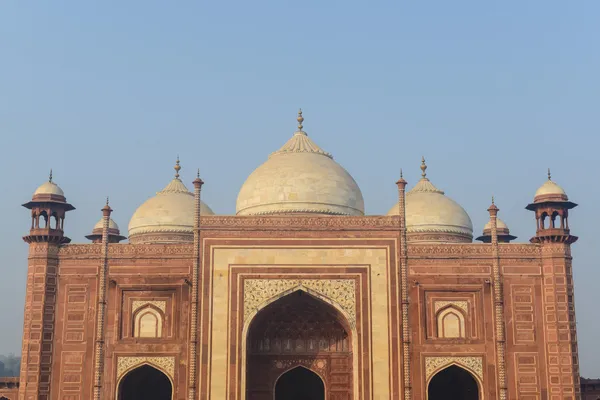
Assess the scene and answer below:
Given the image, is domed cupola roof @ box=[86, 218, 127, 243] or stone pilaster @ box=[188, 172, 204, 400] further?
domed cupola roof @ box=[86, 218, 127, 243]

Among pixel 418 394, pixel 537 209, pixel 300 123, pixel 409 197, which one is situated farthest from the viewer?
pixel 409 197

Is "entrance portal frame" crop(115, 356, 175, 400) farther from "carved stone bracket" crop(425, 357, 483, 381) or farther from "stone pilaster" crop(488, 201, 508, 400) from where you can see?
"stone pilaster" crop(488, 201, 508, 400)

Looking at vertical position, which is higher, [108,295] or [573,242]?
[573,242]

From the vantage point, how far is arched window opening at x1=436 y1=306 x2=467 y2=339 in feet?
55.5

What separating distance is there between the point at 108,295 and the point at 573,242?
32.9 feet

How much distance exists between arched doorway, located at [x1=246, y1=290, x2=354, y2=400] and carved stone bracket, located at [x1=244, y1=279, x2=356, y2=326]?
0.28 m

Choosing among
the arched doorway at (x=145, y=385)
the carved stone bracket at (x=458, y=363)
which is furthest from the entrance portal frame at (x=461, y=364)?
the arched doorway at (x=145, y=385)

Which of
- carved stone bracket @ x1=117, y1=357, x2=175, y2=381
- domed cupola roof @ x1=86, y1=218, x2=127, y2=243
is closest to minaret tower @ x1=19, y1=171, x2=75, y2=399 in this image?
carved stone bracket @ x1=117, y1=357, x2=175, y2=381

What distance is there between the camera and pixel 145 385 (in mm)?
18828

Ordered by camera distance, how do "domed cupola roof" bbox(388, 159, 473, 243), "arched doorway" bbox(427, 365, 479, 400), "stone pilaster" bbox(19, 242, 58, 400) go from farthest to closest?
1. "domed cupola roof" bbox(388, 159, 473, 243)
2. "arched doorway" bbox(427, 365, 479, 400)
3. "stone pilaster" bbox(19, 242, 58, 400)

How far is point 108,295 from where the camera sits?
56.0 ft

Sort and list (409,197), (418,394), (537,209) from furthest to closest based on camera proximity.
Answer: (409,197) → (537,209) → (418,394)

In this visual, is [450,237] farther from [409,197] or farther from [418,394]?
[418,394]

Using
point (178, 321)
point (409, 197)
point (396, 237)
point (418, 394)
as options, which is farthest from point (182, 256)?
point (409, 197)
